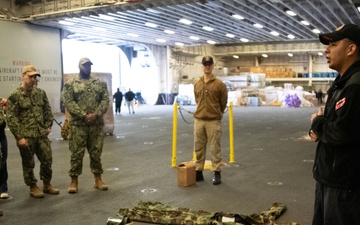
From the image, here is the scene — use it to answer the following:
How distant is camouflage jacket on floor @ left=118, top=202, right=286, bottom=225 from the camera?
431cm

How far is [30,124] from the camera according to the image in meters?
5.64

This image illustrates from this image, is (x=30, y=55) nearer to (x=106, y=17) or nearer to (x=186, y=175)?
(x=106, y=17)

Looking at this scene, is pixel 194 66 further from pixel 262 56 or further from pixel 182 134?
pixel 182 134

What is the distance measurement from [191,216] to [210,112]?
7.24ft

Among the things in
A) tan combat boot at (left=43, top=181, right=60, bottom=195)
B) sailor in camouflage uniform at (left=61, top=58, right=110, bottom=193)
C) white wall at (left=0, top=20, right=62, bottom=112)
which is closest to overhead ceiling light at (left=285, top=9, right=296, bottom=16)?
white wall at (left=0, top=20, right=62, bottom=112)

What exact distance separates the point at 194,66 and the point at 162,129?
27066 millimetres

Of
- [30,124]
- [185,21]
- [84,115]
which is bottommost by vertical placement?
[30,124]

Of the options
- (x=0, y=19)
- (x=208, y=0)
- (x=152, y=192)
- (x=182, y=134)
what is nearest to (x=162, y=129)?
(x=182, y=134)

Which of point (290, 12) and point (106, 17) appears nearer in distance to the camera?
point (290, 12)

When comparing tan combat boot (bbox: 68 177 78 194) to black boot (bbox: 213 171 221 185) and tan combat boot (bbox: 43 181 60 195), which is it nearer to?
tan combat boot (bbox: 43 181 60 195)

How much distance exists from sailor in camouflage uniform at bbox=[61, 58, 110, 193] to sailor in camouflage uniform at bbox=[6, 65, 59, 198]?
37 cm

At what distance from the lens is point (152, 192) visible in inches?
237

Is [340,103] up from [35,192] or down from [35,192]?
up

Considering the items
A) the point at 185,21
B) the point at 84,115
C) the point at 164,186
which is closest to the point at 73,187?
the point at 84,115
